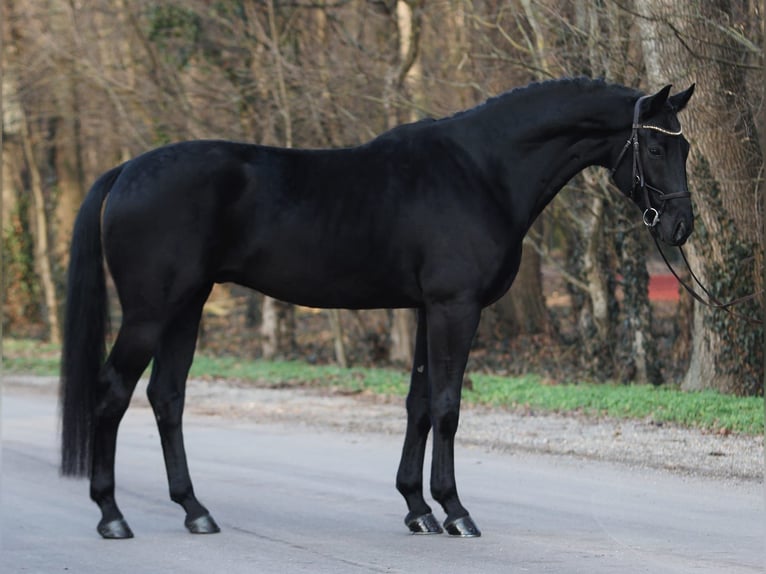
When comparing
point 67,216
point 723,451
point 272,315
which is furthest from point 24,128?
point 723,451

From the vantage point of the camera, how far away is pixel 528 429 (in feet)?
41.7

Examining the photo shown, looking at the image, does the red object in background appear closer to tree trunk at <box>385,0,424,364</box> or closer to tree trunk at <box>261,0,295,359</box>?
tree trunk at <box>261,0,295,359</box>

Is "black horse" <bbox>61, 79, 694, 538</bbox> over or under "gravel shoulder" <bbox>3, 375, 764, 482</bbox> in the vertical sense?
over

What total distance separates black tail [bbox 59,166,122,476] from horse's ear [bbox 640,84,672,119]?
307 centimetres

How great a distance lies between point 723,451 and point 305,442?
12.7 feet

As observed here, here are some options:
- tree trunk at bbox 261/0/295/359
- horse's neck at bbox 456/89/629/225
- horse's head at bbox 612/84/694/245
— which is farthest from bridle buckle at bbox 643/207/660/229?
tree trunk at bbox 261/0/295/359

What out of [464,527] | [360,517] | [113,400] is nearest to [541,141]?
[464,527]

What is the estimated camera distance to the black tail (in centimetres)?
771

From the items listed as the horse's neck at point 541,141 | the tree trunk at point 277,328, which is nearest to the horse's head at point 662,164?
the horse's neck at point 541,141

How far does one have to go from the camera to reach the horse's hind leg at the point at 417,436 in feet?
25.3

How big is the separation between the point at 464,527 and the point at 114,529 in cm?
199

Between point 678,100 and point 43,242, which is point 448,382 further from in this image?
point 43,242

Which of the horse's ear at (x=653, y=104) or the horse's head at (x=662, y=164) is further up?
the horse's ear at (x=653, y=104)

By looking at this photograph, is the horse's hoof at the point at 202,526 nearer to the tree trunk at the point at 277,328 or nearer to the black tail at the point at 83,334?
the black tail at the point at 83,334
